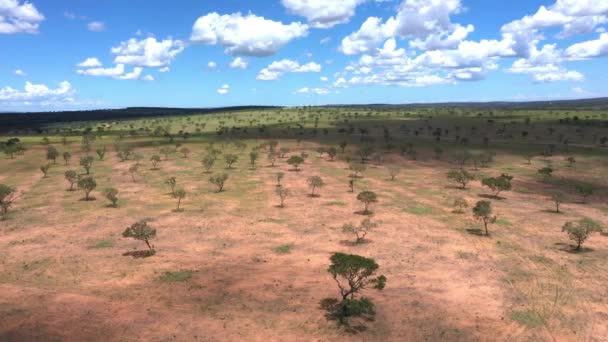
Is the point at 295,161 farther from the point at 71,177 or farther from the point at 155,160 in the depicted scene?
the point at 71,177

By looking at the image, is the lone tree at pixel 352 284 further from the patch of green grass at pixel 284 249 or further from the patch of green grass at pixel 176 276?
the patch of green grass at pixel 176 276

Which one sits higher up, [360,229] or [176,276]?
[360,229]

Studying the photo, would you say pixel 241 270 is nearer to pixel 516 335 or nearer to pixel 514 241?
pixel 516 335

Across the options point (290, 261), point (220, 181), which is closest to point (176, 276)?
point (290, 261)

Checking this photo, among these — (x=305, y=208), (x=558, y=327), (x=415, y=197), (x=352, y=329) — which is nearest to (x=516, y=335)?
(x=558, y=327)

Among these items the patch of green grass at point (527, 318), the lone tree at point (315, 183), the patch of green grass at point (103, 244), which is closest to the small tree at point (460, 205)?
the lone tree at point (315, 183)

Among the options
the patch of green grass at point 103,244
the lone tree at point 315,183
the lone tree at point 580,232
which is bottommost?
the patch of green grass at point 103,244
